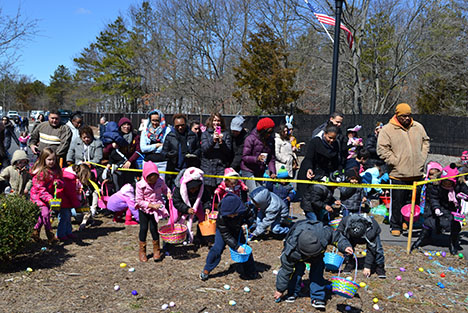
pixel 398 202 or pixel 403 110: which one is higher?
pixel 403 110

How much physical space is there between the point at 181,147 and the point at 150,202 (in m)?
1.79

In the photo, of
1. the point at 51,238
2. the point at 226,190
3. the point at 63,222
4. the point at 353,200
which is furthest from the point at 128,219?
the point at 353,200

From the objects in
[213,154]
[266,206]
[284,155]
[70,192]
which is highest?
[213,154]

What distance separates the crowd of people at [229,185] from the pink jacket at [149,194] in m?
0.01

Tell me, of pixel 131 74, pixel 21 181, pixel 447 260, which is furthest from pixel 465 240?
pixel 131 74

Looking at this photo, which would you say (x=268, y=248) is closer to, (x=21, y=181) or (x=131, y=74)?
(x=21, y=181)

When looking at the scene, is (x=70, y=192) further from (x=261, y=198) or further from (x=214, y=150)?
(x=261, y=198)

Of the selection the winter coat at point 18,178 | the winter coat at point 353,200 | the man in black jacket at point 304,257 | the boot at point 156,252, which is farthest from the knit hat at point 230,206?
the winter coat at point 18,178

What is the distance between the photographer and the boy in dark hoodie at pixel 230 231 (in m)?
4.91

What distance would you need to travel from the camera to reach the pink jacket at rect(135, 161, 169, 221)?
215 inches

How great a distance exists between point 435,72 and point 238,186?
21.0m

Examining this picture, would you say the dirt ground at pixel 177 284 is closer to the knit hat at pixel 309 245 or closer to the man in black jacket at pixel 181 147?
the knit hat at pixel 309 245

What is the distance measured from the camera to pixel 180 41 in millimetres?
34438

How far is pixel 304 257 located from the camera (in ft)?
13.7
